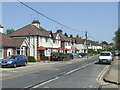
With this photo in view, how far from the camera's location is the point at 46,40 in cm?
4691

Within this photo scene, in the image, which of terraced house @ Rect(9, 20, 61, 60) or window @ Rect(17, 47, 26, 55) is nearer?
window @ Rect(17, 47, 26, 55)

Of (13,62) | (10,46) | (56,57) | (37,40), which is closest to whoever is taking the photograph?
(13,62)

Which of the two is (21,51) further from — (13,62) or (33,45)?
(13,62)

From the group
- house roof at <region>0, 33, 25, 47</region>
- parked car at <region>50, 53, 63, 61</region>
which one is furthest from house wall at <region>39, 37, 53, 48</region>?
house roof at <region>0, 33, 25, 47</region>

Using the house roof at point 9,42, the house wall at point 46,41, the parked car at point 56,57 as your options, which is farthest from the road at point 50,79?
the house wall at point 46,41

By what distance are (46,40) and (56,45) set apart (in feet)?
20.4

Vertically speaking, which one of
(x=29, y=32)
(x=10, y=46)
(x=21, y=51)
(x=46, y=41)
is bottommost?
(x=21, y=51)

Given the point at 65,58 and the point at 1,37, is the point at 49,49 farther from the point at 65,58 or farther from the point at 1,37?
the point at 1,37

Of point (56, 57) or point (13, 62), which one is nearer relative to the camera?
point (13, 62)

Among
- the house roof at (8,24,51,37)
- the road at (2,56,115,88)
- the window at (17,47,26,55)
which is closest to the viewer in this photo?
the road at (2,56,115,88)

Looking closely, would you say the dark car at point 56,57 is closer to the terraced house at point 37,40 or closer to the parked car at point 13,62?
the terraced house at point 37,40

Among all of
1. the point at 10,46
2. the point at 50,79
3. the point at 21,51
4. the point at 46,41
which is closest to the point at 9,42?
the point at 10,46

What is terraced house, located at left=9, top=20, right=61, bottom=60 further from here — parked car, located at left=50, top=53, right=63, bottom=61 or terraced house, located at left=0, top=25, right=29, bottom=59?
terraced house, located at left=0, top=25, right=29, bottom=59

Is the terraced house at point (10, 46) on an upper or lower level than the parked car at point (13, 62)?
upper
